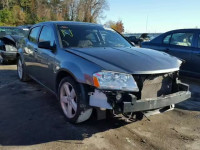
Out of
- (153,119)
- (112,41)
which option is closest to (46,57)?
(112,41)

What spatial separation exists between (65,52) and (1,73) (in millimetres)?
4467

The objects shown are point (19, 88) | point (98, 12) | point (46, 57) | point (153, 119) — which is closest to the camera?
point (153, 119)

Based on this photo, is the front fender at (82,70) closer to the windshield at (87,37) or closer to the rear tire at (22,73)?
the windshield at (87,37)

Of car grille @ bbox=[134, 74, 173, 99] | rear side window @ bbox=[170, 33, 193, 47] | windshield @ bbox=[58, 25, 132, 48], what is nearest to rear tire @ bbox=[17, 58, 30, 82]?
windshield @ bbox=[58, 25, 132, 48]

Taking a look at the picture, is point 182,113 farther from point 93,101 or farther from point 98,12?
point 98,12

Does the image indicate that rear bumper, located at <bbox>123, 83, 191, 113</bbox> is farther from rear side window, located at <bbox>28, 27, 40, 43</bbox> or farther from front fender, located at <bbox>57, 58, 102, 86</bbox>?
rear side window, located at <bbox>28, 27, 40, 43</bbox>

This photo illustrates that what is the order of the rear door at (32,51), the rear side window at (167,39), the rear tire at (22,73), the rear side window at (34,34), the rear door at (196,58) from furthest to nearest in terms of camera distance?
the rear side window at (167,39) → the rear tire at (22,73) → the rear door at (196,58) → the rear side window at (34,34) → the rear door at (32,51)

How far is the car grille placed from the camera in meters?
2.97

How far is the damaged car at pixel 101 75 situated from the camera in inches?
111

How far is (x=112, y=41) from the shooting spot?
4.32m

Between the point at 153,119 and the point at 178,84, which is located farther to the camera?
the point at 153,119

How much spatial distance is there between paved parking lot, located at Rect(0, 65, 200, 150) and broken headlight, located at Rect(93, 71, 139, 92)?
2.52 ft

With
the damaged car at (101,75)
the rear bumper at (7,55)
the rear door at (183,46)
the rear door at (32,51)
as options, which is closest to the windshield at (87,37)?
the damaged car at (101,75)

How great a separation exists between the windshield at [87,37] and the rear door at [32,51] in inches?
41.0
